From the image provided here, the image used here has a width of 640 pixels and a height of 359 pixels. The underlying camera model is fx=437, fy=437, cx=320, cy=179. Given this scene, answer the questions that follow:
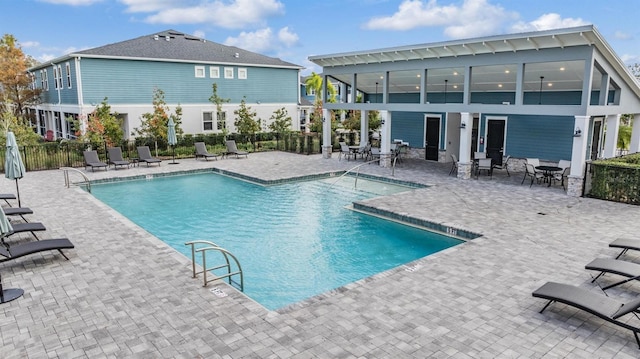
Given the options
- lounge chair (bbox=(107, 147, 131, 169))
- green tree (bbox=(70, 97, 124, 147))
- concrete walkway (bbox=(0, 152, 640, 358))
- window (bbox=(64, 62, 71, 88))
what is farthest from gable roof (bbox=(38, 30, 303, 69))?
concrete walkway (bbox=(0, 152, 640, 358))

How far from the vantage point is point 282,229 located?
454 inches

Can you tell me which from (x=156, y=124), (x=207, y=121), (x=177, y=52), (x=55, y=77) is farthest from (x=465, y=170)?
(x=55, y=77)

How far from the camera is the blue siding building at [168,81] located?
24.0 meters

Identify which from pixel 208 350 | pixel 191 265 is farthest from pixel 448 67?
pixel 208 350

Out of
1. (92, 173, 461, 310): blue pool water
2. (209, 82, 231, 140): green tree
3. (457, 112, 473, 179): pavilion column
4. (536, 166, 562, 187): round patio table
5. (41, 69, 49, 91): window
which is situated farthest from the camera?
(41, 69, 49, 91): window

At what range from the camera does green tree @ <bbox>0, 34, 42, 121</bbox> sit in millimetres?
32375

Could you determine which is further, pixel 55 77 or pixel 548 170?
pixel 55 77

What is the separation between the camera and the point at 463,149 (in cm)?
1686

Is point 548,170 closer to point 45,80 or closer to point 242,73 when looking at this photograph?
point 242,73

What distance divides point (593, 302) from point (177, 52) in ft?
87.0

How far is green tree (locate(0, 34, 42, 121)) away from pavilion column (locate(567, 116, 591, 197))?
34495mm

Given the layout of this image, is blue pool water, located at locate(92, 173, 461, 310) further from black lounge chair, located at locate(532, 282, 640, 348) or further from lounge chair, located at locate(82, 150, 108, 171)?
black lounge chair, located at locate(532, 282, 640, 348)

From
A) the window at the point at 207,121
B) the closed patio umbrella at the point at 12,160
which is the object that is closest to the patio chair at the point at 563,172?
the closed patio umbrella at the point at 12,160

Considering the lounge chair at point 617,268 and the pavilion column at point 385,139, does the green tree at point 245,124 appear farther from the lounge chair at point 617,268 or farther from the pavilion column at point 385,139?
the lounge chair at point 617,268
